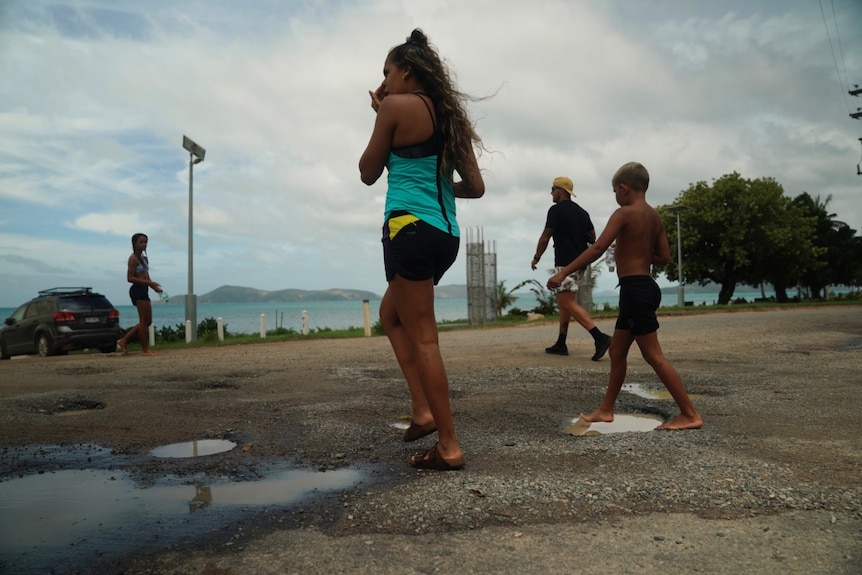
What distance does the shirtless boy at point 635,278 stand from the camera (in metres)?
4.50

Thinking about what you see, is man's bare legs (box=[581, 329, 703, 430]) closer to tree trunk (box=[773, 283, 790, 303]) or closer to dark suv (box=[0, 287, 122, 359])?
dark suv (box=[0, 287, 122, 359])

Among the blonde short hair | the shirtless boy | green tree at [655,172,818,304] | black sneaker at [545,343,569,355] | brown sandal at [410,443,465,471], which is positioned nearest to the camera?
brown sandal at [410,443,465,471]

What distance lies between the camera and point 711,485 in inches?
121

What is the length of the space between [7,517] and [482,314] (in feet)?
63.9

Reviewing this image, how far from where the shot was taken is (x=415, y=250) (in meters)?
3.56

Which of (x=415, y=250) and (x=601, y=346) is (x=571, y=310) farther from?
(x=415, y=250)

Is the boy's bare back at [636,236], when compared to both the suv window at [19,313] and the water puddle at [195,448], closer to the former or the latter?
the water puddle at [195,448]

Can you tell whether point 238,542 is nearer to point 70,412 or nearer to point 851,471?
point 851,471

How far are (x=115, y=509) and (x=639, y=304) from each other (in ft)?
11.1

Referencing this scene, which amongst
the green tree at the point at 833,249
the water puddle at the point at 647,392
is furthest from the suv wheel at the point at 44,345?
the green tree at the point at 833,249

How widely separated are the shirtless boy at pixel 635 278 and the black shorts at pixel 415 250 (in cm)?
129

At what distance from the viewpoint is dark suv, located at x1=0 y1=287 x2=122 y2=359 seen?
16.2m

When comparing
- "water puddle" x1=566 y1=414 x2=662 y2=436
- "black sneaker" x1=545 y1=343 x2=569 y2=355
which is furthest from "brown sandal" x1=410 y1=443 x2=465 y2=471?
"black sneaker" x1=545 y1=343 x2=569 y2=355

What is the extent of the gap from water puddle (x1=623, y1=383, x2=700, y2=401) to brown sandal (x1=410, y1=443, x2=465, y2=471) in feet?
9.91
